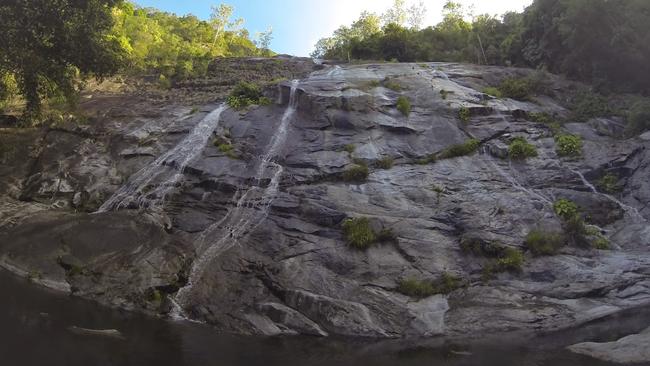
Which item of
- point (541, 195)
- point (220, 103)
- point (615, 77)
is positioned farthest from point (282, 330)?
point (615, 77)

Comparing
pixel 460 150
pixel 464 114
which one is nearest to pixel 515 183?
pixel 460 150

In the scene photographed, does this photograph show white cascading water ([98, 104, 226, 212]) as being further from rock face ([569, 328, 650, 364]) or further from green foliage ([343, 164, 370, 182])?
rock face ([569, 328, 650, 364])

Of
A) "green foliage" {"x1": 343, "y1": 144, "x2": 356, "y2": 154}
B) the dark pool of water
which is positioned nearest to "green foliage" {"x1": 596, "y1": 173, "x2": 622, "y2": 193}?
the dark pool of water

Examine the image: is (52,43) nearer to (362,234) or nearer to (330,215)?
(330,215)

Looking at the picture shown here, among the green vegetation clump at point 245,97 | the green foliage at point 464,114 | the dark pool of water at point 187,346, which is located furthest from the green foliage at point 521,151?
the green vegetation clump at point 245,97

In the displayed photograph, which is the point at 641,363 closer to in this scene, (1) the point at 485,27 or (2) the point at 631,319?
(2) the point at 631,319

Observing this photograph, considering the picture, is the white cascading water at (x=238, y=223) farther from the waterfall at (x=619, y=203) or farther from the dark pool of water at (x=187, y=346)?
the waterfall at (x=619, y=203)
